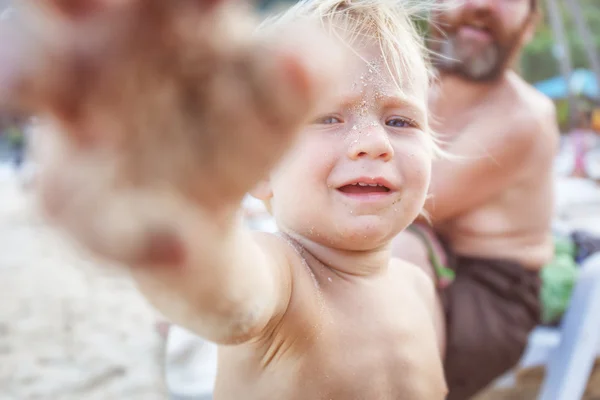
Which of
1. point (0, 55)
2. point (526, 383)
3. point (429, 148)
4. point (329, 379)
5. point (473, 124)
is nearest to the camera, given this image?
point (0, 55)

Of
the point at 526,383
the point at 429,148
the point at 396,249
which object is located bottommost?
the point at 526,383

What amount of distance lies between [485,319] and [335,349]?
803 mm

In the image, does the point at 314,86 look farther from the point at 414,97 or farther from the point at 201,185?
the point at 414,97

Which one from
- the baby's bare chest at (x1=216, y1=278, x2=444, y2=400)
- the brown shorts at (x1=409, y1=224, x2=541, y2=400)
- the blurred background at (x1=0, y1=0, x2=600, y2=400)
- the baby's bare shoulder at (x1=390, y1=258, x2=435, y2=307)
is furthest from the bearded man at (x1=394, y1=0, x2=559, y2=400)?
the baby's bare chest at (x1=216, y1=278, x2=444, y2=400)

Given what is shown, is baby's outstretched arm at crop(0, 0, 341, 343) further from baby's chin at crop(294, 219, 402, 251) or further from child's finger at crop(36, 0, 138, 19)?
baby's chin at crop(294, 219, 402, 251)

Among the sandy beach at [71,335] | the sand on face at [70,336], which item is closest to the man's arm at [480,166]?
the sandy beach at [71,335]

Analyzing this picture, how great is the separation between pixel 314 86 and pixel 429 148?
16.8 inches

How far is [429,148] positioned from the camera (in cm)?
68

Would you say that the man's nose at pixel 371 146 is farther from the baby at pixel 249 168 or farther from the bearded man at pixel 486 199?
the bearded man at pixel 486 199

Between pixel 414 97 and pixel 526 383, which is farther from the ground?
pixel 414 97

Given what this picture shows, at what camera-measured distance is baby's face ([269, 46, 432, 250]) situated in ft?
1.92

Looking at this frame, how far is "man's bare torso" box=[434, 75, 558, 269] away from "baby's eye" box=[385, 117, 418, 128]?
0.69 meters

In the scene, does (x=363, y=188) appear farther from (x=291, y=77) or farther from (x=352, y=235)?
(x=291, y=77)

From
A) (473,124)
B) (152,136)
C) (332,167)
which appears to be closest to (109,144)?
(152,136)
